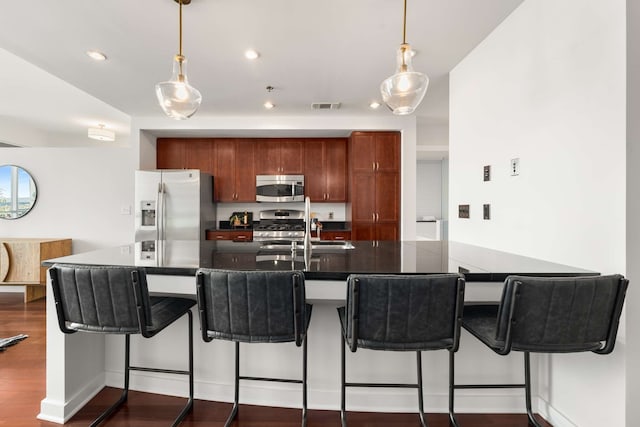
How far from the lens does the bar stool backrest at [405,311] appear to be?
4.21 feet

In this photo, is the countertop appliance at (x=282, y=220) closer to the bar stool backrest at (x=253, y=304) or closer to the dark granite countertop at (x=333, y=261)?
the dark granite countertop at (x=333, y=261)

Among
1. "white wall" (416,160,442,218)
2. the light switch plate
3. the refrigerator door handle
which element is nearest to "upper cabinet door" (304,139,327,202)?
the refrigerator door handle

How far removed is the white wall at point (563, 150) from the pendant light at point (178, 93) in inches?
79.7

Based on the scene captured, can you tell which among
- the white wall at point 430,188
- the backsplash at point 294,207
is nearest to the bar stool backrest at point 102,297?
the backsplash at point 294,207

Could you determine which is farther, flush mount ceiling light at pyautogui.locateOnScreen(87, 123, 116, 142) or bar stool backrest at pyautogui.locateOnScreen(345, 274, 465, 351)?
flush mount ceiling light at pyautogui.locateOnScreen(87, 123, 116, 142)

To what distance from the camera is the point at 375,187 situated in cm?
443

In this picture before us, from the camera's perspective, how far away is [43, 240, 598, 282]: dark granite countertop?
1.48m

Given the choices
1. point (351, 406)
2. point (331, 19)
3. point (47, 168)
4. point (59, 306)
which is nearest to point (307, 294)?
point (351, 406)

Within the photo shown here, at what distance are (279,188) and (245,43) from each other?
251 centimetres

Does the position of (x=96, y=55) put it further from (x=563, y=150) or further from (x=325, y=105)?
(x=563, y=150)

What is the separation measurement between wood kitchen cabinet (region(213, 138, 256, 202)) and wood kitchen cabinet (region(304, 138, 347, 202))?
850 mm

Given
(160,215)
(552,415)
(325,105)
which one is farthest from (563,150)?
(160,215)

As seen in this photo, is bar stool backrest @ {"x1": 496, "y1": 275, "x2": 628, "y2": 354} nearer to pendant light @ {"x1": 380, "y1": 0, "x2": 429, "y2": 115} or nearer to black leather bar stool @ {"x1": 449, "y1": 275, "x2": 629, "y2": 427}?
black leather bar stool @ {"x1": 449, "y1": 275, "x2": 629, "y2": 427}

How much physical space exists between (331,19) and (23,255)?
182 inches
